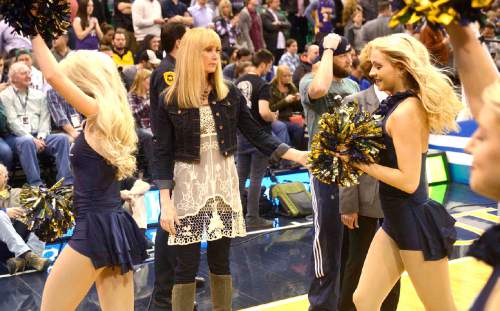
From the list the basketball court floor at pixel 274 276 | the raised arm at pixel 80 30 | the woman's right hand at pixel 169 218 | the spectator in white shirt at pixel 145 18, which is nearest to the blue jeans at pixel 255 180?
the basketball court floor at pixel 274 276

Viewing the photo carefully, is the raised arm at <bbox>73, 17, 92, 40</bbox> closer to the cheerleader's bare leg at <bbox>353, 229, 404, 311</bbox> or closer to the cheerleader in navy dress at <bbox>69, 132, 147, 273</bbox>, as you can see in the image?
the cheerleader in navy dress at <bbox>69, 132, 147, 273</bbox>

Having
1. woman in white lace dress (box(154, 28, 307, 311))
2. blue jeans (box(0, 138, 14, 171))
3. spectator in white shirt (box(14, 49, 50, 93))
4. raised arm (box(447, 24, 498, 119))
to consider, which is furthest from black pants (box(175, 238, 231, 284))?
spectator in white shirt (box(14, 49, 50, 93))

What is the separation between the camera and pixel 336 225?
4367 millimetres

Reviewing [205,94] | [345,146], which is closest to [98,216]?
[205,94]

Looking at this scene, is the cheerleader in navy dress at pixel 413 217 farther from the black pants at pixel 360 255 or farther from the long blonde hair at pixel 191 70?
the long blonde hair at pixel 191 70

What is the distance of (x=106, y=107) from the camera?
3.45 m

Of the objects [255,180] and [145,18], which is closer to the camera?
[255,180]

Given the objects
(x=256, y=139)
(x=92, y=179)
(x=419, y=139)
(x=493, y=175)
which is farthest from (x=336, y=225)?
(x=493, y=175)

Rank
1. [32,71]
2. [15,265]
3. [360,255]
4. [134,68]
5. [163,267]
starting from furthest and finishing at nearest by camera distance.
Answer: [134,68] < [32,71] < [15,265] < [163,267] < [360,255]

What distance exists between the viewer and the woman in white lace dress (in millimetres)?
3938

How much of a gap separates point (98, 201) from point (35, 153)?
4215mm

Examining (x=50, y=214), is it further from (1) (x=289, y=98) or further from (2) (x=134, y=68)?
(1) (x=289, y=98)

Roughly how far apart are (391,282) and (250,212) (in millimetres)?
3969

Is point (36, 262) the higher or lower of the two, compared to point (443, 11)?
lower
